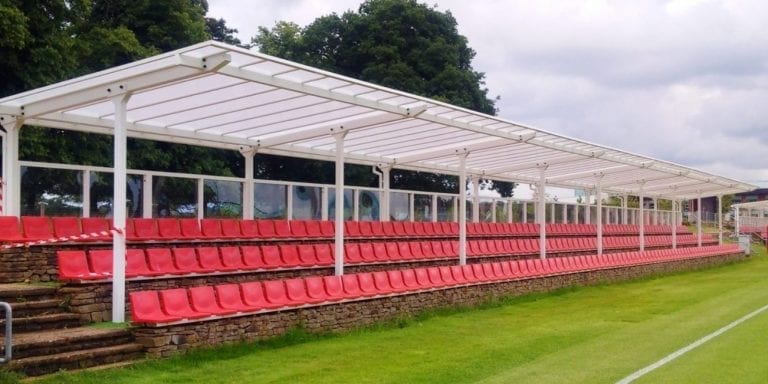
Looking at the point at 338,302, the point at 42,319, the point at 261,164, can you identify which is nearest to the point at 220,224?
the point at 338,302

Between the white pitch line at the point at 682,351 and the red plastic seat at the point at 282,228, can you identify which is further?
the red plastic seat at the point at 282,228

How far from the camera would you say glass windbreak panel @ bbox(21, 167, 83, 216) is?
14266 mm

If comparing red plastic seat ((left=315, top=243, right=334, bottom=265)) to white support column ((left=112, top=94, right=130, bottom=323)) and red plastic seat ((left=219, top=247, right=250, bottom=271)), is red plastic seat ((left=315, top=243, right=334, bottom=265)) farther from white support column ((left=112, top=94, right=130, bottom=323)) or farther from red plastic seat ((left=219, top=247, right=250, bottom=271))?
white support column ((left=112, top=94, right=130, bottom=323))

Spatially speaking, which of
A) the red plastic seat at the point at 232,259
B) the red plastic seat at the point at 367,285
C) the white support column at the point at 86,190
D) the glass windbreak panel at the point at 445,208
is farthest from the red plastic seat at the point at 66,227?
the glass windbreak panel at the point at 445,208

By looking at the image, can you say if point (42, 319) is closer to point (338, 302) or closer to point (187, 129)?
point (338, 302)

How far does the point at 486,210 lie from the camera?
97.5 feet

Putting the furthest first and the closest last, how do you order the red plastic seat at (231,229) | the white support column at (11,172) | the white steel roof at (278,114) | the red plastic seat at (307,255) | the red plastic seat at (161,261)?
the red plastic seat at (231,229)
the red plastic seat at (307,255)
the white support column at (11,172)
the red plastic seat at (161,261)
the white steel roof at (278,114)

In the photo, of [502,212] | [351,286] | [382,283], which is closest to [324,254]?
[382,283]

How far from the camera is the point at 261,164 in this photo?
34.2 m

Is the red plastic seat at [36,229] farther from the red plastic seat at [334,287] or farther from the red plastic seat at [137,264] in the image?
the red plastic seat at [334,287]

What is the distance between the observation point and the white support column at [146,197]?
16.8 meters

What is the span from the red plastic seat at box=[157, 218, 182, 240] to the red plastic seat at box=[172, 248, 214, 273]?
1.72 metres

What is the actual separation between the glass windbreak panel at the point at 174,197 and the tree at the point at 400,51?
17.4 meters

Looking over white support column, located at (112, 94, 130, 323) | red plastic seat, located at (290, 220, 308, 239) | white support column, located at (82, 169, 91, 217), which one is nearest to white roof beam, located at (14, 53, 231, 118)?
white support column, located at (112, 94, 130, 323)
